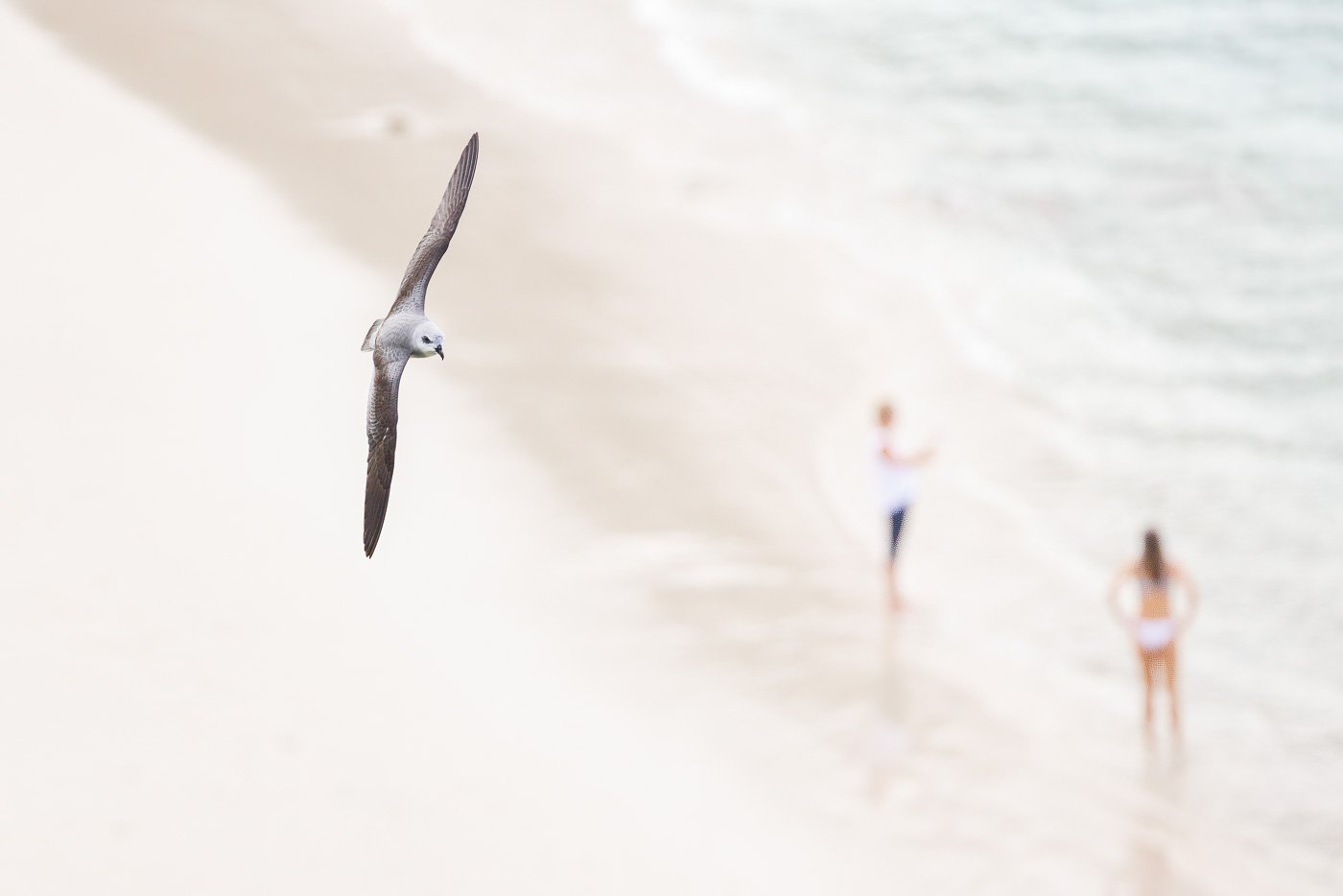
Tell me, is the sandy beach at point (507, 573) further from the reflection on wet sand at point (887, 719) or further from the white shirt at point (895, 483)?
the white shirt at point (895, 483)

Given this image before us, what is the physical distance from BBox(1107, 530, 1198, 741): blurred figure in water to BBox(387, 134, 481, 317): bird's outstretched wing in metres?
6.07

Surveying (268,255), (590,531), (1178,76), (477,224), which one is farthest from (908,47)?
(590,531)

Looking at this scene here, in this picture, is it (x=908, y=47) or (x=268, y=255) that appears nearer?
(x=268, y=255)

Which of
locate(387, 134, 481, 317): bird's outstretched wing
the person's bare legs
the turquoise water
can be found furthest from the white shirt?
locate(387, 134, 481, 317): bird's outstretched wing

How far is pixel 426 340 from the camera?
15.9ft

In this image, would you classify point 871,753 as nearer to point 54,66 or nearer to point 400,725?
point 400,725

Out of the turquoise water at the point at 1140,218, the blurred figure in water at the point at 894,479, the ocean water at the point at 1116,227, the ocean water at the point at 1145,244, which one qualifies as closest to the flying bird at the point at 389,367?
the blurred figure in water at the point at 894,479

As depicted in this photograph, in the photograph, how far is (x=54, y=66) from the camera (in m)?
19.4

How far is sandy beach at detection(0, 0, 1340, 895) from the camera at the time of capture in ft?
33.0

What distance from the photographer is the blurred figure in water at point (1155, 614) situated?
1064cm

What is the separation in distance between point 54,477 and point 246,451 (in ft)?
4.74

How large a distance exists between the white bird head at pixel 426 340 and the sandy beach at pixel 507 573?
5550 mm

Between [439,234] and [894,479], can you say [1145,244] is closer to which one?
[894,479]

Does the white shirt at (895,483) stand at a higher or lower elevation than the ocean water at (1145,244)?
lower
